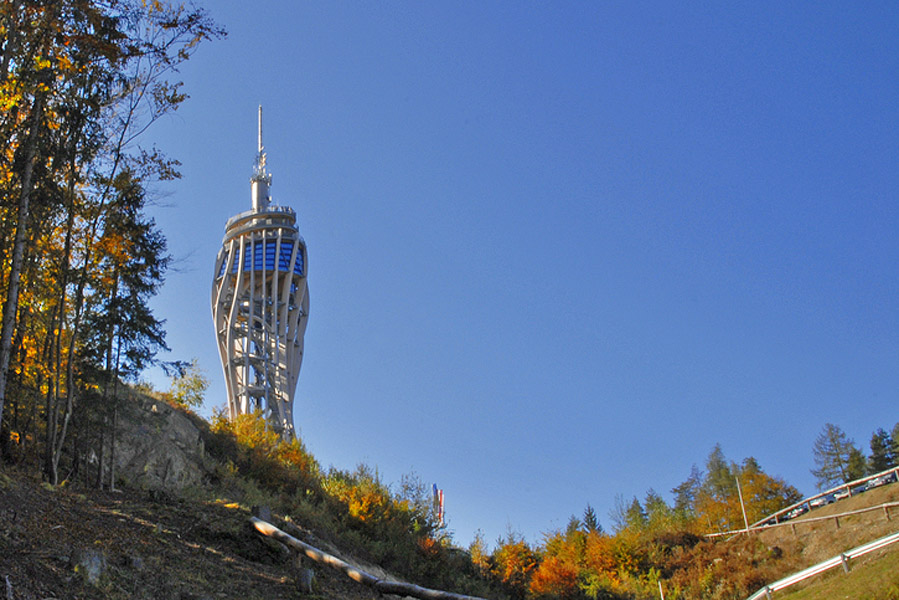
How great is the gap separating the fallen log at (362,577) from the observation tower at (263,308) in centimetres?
4085

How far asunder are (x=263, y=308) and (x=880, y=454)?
46072mm

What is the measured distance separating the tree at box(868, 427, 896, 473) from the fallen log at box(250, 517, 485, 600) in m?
52.5

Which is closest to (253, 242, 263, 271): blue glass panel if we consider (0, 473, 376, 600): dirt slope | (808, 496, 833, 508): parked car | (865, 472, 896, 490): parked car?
(808, 496, 833, 508): parked car

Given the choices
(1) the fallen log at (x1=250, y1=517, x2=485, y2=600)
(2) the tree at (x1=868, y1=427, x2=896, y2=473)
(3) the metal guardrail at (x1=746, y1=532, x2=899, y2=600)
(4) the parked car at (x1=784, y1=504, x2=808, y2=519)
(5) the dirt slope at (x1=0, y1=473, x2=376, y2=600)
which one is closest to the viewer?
(5) the dirt slope at (x1=0, y1=473, x2=376, y2=600)

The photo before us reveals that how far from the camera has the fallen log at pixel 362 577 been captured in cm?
813

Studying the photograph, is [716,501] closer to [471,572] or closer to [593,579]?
[593,579]

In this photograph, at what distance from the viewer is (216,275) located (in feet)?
181

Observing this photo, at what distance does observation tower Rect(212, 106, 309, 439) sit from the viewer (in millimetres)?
51781

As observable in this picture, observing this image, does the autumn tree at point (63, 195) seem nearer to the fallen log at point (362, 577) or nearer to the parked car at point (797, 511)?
the fallen log at point (362, 577)

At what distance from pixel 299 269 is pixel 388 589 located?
4758cm

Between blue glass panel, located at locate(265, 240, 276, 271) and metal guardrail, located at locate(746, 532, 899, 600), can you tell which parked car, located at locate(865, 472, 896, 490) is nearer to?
metal guardrail, located at locate(746, 532, 899, 600)

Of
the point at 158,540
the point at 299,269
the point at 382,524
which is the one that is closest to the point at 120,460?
the point at 382,524

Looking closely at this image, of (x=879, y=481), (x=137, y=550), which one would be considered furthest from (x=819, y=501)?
(x=137, y=550)

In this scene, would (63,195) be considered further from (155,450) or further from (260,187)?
(260,187)
